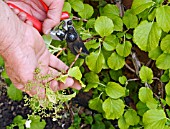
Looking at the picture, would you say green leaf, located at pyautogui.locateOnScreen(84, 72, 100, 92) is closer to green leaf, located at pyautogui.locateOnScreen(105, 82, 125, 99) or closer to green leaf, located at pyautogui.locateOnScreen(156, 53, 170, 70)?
green leaf, located at pyautogui.locateOnScreen(105, 82, 125, 99)

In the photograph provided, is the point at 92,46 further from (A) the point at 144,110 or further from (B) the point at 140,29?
(A) the point at 144,110

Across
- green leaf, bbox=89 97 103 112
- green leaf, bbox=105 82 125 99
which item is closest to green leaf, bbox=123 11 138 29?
green leaf, bbox=105 82 125 99

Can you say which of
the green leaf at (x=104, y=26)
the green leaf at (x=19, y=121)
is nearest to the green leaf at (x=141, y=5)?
the green leaf at (x=104, y=26)

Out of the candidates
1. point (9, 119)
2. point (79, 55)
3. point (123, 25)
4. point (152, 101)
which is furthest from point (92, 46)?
point (9, 119)

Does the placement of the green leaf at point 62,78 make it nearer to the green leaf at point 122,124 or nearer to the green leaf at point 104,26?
the green leaf at point 104,26

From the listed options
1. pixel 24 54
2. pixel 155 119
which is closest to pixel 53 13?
pixel 24 54
